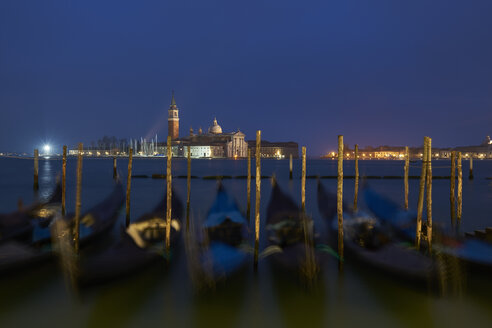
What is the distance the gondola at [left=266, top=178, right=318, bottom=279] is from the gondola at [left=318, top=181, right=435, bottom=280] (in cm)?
53

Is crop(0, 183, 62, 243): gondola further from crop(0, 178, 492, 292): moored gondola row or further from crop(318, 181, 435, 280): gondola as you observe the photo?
crop(318, 181, 435, 280): gondola

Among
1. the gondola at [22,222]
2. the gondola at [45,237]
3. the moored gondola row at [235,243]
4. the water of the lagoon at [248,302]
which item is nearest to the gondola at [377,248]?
the moored gondola row at [235,243]

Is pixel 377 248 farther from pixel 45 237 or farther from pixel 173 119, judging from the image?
pixel 173 119

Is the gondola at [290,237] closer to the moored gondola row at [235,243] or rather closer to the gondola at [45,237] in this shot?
the moored gondola row at [235,243]

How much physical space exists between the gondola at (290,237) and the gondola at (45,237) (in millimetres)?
3034

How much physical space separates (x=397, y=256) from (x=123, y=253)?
3.51 meters

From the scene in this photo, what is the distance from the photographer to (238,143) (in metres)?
78.4

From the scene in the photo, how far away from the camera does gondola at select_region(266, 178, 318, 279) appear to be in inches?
175

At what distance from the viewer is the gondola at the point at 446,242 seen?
4.41 m

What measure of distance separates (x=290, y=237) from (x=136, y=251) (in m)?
2.34

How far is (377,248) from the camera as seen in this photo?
5094 mm

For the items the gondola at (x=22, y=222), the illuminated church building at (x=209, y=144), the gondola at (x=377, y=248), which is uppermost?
the illuminated church building at (x=209, y=144)

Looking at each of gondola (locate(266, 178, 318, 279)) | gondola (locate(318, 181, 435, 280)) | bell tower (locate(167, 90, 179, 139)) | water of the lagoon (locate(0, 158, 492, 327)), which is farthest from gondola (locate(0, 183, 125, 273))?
bell tower (locate(167, 90, 179, 139))

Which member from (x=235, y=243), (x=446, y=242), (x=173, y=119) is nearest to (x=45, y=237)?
(x=235, y=243)
